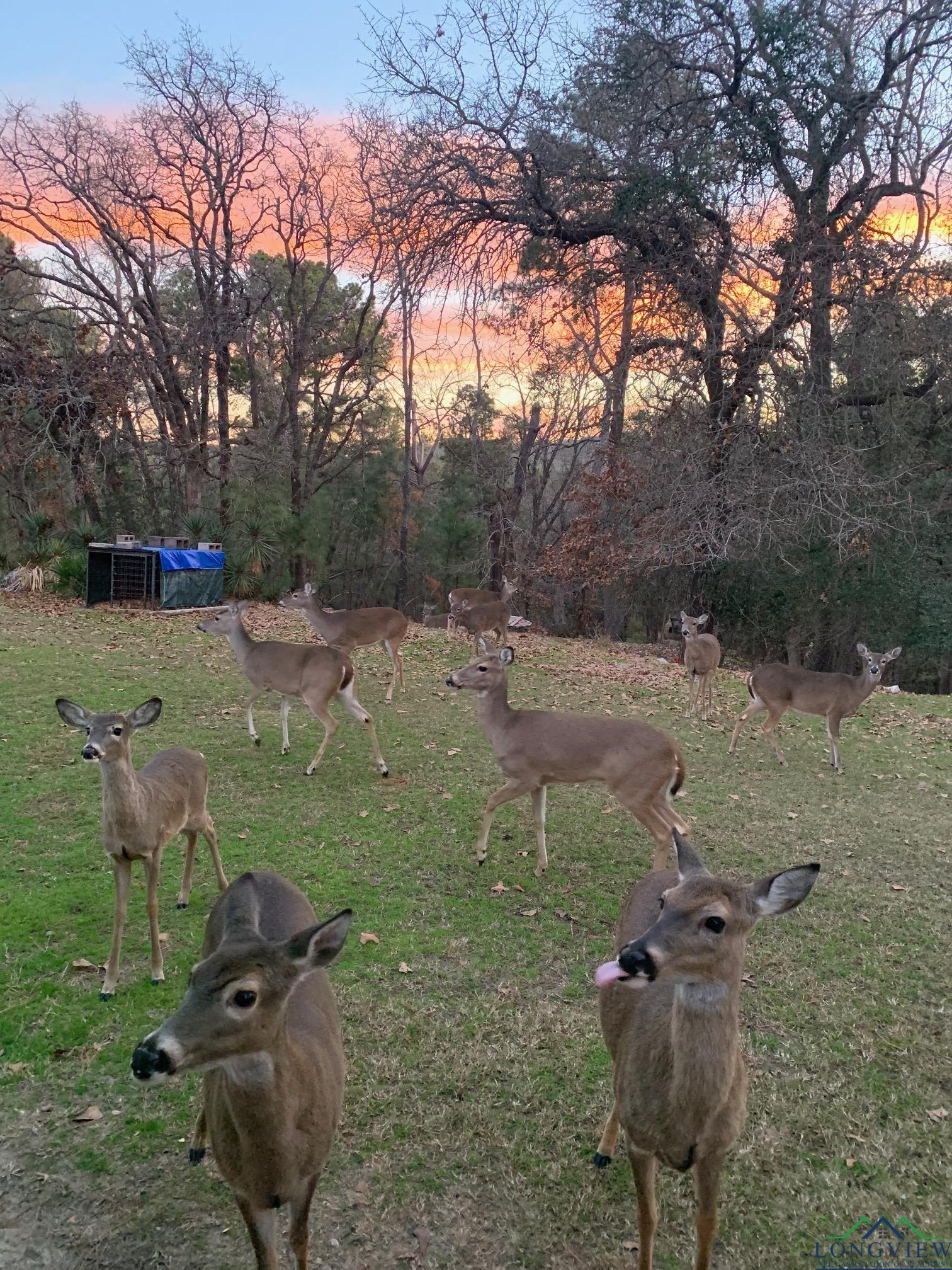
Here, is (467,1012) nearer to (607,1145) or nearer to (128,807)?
(607,1145)

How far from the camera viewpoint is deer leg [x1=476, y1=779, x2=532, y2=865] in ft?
19.9

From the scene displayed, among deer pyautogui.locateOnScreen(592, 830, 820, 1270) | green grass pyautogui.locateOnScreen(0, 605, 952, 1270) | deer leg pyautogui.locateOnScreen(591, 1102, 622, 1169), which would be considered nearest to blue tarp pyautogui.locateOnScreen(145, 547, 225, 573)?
green grass pyautogui.locateOnScreen(0, 605, 952, 1270)

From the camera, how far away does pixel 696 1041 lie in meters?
2.43

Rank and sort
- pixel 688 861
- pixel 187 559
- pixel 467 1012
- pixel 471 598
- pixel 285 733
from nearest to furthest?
pixel 688 861 < pixel 467 1012 < pixel 285 733 < pixel 187 559 < pixel 471 598

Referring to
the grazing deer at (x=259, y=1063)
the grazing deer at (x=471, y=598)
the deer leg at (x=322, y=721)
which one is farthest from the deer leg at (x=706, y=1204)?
the grazing deer at (x=471, y=598)

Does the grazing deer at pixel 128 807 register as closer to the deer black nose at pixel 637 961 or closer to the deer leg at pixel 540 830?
the deer leg at pixel 540 830

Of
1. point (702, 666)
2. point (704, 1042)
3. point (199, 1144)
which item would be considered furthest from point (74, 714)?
point (702, 666)

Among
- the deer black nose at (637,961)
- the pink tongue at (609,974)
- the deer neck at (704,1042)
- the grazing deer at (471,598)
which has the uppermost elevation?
the grazing deer at (471,598)

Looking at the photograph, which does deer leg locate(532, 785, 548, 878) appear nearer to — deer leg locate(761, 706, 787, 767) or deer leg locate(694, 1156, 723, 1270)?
deer leg locate(694, 1156, 723, 1270)

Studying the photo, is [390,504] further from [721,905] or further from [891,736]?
[721,905]

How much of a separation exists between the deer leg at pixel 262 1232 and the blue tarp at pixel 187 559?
Result: 1563cm

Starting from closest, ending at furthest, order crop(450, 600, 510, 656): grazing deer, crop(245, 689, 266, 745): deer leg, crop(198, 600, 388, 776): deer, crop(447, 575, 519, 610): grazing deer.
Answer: crop(198, 600, 388, 776): deer, crop(245, 689, 266, 745): deer leg, crop(450, 600, 510, 656): grazing deer, crop(447, 575, 519, 610): grazing deer

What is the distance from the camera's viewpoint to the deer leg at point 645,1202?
2.60m

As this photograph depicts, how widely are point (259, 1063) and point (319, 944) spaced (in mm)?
367
